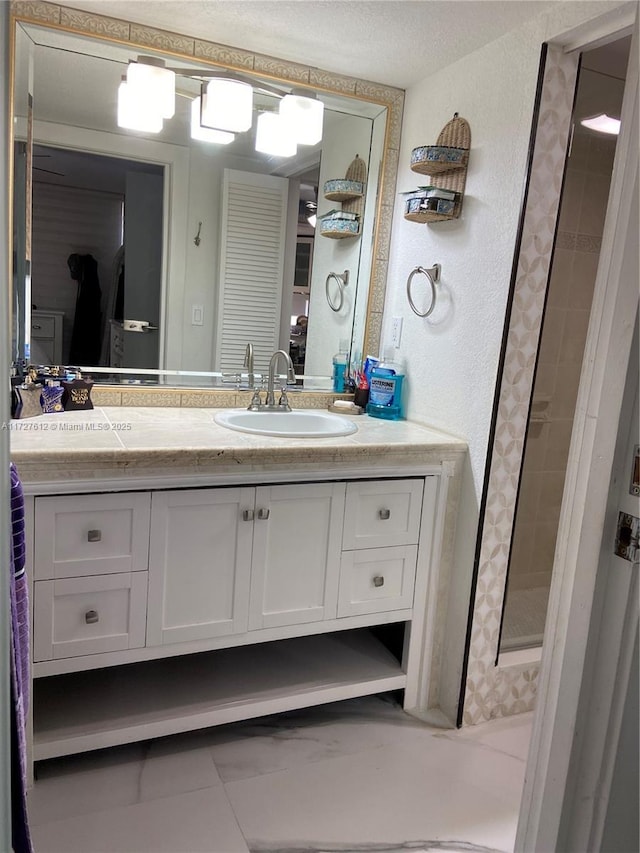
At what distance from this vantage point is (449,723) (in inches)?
83.3

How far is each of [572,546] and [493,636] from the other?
1.18 metres

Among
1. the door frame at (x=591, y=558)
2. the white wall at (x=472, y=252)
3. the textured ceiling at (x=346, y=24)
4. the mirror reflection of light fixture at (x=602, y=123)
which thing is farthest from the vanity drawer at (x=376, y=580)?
the mirror reflection of light fixture at (x=602, y=123)

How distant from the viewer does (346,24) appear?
1.94m

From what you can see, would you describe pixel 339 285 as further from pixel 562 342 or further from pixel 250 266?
pixel 562 342

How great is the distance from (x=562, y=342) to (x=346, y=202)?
111 cm

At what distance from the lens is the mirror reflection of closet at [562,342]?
8.23 ft

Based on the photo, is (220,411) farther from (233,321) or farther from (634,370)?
(634,370)

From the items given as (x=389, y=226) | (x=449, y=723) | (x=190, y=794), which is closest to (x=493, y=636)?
(x=449, y=723)

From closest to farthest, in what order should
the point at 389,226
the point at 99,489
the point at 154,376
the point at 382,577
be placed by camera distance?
the point at 99,489, the point at 382,577, the point at 154,376, the point at 389,226

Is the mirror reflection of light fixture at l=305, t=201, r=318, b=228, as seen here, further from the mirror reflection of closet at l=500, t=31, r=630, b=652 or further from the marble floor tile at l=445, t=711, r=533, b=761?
the marble floor tile at l=445, t=711, r=533, b=761

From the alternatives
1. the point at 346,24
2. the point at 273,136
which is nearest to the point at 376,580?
the point at 273,136

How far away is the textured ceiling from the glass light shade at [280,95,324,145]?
0.41 ft

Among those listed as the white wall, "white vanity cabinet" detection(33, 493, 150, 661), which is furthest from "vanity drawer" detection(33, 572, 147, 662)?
the white wall

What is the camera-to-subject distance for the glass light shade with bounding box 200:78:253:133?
7.08 ft
